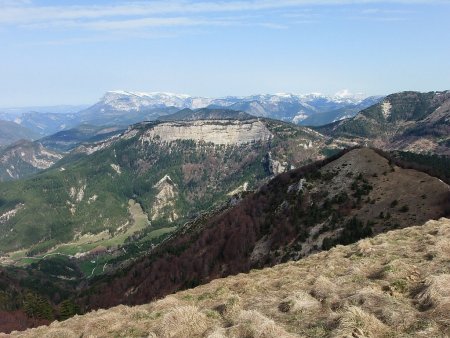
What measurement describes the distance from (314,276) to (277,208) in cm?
11158

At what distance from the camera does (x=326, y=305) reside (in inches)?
1141

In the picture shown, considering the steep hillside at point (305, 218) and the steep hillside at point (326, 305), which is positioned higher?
the steep hillside at point (326, 305)

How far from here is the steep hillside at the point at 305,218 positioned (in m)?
103

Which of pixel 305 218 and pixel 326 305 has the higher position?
pixel 326 305

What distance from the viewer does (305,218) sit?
128125mm

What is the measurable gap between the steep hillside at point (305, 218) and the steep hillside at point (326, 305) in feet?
196

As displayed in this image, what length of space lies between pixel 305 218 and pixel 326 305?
101012 millimetres

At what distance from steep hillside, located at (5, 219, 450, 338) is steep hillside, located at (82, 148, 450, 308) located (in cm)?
5964

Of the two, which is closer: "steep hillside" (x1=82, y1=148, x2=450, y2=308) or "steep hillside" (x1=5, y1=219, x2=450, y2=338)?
"steep hillside" (x1=5, y1=219, x2=450, y2=338)

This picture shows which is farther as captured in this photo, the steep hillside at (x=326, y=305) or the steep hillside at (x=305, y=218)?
the steep hillside at (x=305, y=218)

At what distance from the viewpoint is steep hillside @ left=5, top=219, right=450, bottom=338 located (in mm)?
24219

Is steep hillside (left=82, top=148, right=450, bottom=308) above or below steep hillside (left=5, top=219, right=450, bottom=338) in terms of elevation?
below

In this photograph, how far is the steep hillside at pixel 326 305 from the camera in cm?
2422

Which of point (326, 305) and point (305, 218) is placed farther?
point (305, 218)
